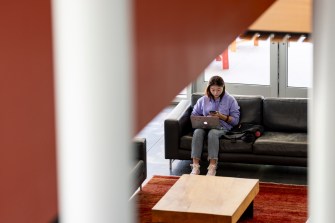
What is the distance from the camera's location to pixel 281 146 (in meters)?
7.99

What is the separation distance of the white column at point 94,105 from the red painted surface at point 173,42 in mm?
498

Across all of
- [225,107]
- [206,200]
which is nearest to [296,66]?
[225,107]

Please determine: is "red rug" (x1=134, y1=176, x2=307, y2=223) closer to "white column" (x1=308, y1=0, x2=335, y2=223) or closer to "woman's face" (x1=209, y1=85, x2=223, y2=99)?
"woman's face" (x1=209, y1=85, x2=223, y2=99)

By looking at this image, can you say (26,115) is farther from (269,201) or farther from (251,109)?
(251,109)

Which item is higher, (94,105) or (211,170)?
(94,105)

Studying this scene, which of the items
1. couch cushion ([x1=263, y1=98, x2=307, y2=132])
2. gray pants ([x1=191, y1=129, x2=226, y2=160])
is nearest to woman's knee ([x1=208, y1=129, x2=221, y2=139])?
gray pants ([x1=191, y1=129, x2=226, y2=160])

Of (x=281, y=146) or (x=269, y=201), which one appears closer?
(x=269, y=201)

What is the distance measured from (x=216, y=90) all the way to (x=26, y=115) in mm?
7493

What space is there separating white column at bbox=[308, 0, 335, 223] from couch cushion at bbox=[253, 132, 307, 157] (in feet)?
24.6

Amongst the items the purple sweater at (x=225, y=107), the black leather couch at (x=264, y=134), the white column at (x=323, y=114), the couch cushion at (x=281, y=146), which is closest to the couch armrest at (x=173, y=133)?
the black leather couch at (x=264, y=134)

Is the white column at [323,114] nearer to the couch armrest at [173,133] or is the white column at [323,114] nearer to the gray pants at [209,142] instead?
the gray pants at [209,142]

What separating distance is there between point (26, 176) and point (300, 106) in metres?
7.93

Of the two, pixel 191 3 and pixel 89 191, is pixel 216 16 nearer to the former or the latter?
pixel 191 3

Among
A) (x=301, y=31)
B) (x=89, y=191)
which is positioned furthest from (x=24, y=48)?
(x=301, y=31)
